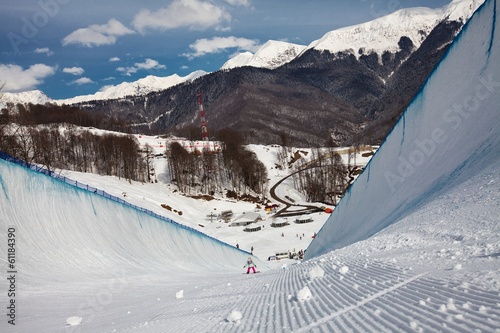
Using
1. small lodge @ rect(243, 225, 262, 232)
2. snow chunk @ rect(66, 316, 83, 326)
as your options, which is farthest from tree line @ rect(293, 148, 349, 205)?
snow chunk @ rect(66, 316, 83, 326)

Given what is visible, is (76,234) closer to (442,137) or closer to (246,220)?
(442,137)

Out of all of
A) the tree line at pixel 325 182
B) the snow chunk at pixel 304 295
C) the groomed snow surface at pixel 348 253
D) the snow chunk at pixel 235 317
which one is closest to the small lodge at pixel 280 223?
the groomed snow surface at pixel 348 253

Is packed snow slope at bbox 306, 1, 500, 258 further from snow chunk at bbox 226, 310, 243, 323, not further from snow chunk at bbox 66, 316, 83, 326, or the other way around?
snow chunk at bbox 66, 316, 83, 326


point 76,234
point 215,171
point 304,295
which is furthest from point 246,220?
point 304,295

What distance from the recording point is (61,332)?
20.9 feet

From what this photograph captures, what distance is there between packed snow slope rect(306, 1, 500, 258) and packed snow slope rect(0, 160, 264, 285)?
9975mm

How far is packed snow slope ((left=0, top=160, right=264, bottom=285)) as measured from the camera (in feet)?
39.6

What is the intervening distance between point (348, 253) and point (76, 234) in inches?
482

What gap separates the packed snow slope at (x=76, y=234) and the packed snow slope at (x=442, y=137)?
32.7ft

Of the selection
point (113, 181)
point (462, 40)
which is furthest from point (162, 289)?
point (113, 181)

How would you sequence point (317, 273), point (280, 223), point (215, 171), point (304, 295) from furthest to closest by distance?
1. point (215, 171)
2. point (280, 223)
3. point (317, 273)
4. point (304, 295)

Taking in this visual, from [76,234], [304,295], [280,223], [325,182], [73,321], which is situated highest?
[325,182]

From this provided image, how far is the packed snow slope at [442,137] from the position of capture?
910 centimetres

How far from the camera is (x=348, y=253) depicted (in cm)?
788
